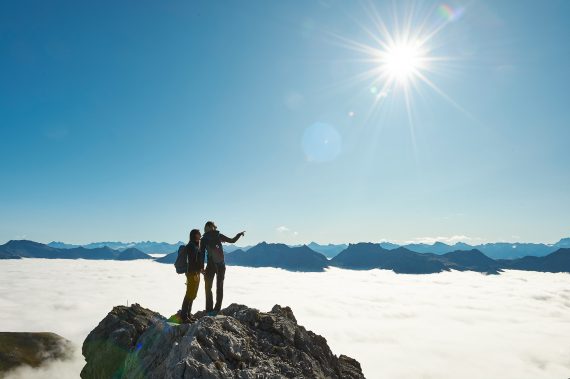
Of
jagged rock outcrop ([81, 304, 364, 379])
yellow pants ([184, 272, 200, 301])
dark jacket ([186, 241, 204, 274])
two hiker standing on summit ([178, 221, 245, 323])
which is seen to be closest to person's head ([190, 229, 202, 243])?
two hiker standing on summit ([178, 221, 245, 323])

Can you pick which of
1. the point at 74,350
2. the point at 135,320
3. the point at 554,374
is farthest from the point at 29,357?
the point at 554,374

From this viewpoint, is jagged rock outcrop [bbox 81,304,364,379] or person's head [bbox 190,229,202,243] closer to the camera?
jagged rock outcrop [bbox 81,304,364,379]

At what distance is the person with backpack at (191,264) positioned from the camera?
1352 centimetres

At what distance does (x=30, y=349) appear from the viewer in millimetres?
129500

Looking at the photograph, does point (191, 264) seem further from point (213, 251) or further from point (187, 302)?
point (187, 302)

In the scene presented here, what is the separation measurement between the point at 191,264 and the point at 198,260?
1.13 ft

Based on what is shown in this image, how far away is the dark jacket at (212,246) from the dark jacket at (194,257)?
0.21 meters

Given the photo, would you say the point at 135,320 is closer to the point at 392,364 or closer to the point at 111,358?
the point at 111,358

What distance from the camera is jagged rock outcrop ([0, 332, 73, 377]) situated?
119 m

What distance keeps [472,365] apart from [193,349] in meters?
244

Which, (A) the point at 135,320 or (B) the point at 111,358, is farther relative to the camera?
(A) the point at 135,320

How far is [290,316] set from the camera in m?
18.2

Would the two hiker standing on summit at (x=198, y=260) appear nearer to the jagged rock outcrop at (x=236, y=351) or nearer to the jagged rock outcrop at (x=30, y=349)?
the jagged rock outcrop at (x=236, y=351)

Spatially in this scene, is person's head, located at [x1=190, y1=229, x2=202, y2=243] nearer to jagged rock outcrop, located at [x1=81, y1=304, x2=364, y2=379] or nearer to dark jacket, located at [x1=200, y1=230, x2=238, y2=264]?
dark jacket, located at [x1=200, y1=230, x2=238, y2=264]
